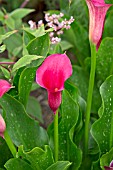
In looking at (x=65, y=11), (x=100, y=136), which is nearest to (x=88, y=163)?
(x=100, y=136)

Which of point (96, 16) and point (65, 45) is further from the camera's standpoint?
point (65, 45)

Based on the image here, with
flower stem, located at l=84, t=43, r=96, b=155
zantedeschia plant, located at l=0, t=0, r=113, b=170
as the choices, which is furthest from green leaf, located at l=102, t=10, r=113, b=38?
flower stem, located at l=84, t=43, r=96, b=155

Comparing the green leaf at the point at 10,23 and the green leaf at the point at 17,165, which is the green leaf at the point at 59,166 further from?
the green leaf at the point at 10,23

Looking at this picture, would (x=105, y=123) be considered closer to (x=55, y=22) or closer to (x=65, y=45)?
(x=55, y=22)

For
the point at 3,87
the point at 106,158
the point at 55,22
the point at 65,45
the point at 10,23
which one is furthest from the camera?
the point at 65,45

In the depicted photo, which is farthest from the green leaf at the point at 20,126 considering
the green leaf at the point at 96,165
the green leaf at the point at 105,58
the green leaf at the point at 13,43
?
the green leaf at the point at 13,43

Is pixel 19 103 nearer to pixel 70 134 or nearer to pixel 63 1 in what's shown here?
pixel 70 134

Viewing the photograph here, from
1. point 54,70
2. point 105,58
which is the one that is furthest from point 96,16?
point 105,58
